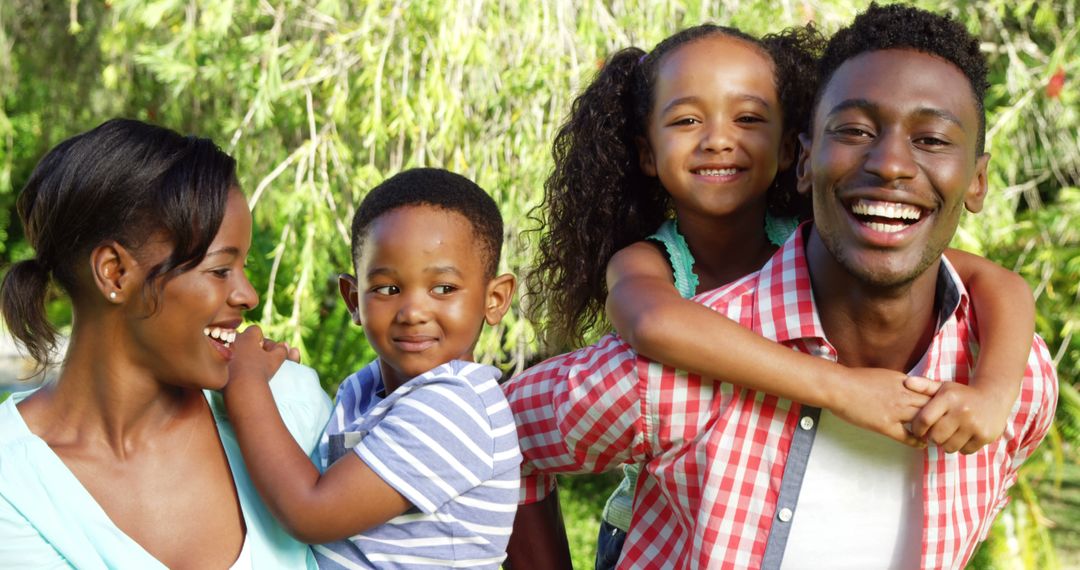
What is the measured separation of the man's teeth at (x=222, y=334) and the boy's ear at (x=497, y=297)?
1.56 feet

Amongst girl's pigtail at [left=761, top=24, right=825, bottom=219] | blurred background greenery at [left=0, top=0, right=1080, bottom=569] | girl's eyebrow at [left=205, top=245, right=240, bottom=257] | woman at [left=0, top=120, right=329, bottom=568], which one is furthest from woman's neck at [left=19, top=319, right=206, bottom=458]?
blurred background greenery at [left=0, top=0, right=1080, bottom=569]

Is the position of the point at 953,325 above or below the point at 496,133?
below

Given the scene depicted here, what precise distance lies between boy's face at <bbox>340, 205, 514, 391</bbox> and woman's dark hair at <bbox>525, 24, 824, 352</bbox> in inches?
20.2

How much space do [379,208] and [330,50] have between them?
2.52m

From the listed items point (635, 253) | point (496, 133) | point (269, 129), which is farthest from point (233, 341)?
point (269, 129)

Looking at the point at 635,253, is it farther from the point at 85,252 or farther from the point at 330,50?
the point at 330,50

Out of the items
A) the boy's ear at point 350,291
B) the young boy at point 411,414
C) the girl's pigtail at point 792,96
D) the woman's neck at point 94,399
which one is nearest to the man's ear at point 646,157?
the girl's pigtail at point 792,96

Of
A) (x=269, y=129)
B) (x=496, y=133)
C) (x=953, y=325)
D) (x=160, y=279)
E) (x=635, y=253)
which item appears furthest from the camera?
(x=269, y=129)

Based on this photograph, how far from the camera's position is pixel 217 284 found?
6.17ft

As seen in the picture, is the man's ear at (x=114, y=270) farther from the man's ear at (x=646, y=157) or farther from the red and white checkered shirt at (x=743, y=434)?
the man's ear at (x=646, y=157)

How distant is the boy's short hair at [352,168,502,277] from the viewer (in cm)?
213

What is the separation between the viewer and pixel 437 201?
2129 mm

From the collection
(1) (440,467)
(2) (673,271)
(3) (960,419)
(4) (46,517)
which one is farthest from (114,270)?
(3) (960,419)

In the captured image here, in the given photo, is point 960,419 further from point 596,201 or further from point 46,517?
point 46,517
